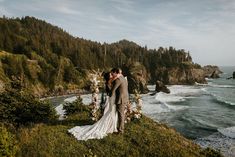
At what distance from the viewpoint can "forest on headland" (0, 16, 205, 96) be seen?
306ft

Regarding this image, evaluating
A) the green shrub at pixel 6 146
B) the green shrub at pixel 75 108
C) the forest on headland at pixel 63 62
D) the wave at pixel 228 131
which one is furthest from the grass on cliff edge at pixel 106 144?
the forest on headland at pixel 63 62

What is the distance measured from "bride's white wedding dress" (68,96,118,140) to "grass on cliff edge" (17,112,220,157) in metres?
0.33

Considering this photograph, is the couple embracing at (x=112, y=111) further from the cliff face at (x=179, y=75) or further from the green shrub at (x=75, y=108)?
the cliff face at (x=179, y=75)

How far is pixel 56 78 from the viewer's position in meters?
99.2

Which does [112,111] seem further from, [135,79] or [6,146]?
[135,79]

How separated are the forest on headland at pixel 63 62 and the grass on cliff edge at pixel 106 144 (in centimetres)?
6069

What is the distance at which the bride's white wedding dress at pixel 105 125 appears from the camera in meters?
14.0

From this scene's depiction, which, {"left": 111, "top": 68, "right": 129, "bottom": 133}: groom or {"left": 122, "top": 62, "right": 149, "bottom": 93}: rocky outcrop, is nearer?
{"left": 111, "top": 68, "right": 129, "bottom": 133}: groom

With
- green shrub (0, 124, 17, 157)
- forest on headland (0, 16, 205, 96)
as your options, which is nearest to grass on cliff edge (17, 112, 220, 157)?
green shrub (0, 124, 17, 157)

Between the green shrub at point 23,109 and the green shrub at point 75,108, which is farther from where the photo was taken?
the green shrub at point 75,108

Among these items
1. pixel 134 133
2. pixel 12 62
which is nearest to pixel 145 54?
pixel 12 62

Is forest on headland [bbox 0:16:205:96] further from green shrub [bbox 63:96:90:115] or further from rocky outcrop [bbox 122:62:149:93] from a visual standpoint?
green shrub [bbox 63:96:90:115]

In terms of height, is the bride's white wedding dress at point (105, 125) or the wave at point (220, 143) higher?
the bride's white wedding dress at point (105, 125)

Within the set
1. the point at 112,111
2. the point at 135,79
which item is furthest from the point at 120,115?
the point at 135,79
